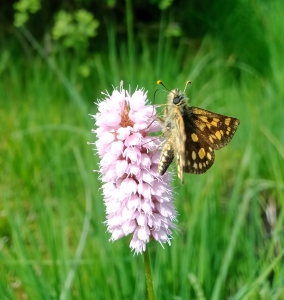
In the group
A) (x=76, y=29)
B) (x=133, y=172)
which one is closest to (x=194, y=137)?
(x=133, y=172)

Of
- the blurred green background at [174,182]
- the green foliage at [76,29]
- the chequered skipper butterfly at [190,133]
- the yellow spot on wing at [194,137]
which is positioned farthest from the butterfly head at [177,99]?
the green foliage at [76,29]

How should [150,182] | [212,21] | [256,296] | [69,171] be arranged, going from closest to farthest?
[150,182], [256,296], [69,171], [212,21]

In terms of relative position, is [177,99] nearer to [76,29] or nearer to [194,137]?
[194,137]

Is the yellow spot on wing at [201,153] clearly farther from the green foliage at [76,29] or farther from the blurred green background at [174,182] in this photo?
the green foliage at [76,29]

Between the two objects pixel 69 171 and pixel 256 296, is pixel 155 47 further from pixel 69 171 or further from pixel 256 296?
pixel 256 296

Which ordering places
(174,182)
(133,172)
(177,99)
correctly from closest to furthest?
1. (133,172)
2. (177,99)
3. (174,182)

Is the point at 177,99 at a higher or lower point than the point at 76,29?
lower

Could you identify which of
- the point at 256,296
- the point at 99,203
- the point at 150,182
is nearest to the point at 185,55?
the point at 99,203
